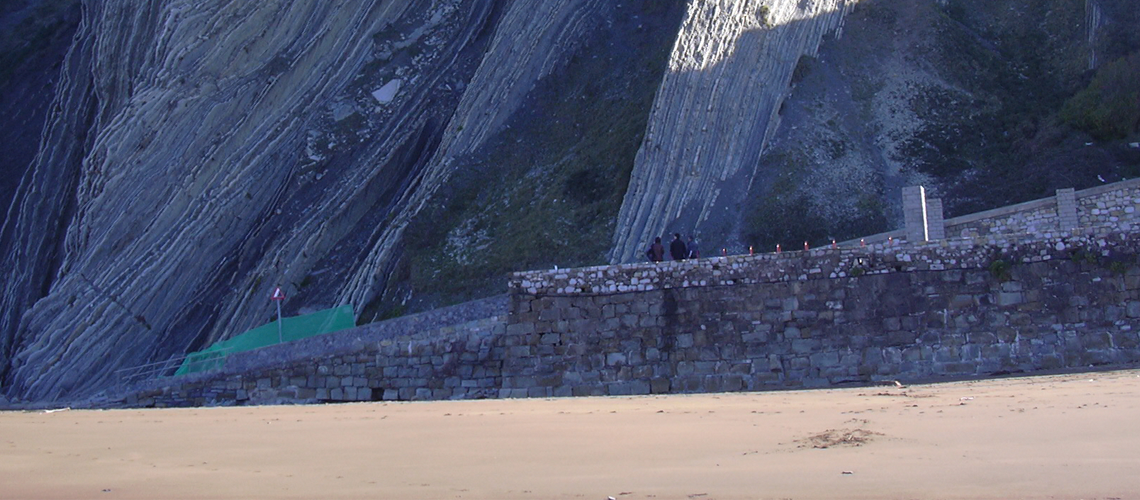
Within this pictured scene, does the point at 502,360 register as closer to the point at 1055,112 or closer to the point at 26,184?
the point at 1055,112

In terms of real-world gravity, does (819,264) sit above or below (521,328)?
above

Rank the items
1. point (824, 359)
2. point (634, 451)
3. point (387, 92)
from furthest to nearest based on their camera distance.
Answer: point (387, 92) < point (824, 359) < point (634, 451)

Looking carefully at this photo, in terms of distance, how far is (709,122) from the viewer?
23.1 metres

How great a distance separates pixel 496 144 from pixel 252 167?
16.8 feet

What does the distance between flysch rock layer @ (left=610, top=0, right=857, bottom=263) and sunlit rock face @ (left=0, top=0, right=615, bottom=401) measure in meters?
4.68

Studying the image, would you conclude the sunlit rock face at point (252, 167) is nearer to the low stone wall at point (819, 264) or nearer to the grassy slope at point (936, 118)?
the grassy slope at point (936, 118)

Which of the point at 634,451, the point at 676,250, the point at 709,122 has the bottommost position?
the point at 634,451

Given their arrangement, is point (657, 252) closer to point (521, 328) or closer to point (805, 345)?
point (521, 328)

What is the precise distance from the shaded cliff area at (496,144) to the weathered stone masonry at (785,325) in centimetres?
525

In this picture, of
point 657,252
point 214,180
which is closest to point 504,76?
point 214,180

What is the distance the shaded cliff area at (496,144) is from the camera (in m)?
23.1

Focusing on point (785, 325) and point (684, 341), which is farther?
point (684, 341)

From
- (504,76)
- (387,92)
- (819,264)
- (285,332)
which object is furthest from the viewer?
(387,92)

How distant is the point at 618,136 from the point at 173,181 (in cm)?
940
